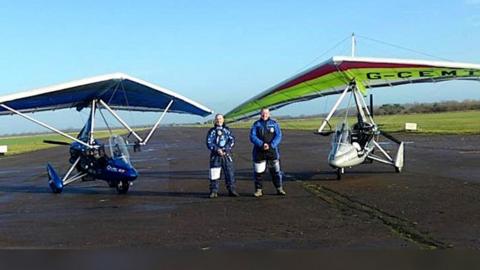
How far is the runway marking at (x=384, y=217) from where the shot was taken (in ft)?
22.9

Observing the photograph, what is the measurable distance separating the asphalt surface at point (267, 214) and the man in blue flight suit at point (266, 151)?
1.23ft

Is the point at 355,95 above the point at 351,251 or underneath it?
above

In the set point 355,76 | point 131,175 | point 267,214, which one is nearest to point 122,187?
point 131,175

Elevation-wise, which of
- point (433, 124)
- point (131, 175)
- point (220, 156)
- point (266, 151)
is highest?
point (433, 124)

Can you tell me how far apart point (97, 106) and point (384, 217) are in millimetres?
9214

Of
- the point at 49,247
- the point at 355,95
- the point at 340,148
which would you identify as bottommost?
the point at 49,247

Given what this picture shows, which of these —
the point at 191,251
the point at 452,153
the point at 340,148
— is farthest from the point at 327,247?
the point at 452,153

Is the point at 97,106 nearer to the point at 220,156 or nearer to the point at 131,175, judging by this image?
the point at 131,175

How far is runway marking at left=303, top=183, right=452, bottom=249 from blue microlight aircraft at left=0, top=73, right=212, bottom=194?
4.48 m

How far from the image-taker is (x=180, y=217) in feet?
32.9

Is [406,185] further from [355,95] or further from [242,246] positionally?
[242,246]

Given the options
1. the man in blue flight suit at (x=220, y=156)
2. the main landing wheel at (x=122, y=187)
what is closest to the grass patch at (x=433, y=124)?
the man in blue flight suit at (x=220, y=156)

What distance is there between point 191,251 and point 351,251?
1894 millimetres

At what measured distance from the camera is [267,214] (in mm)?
9922
